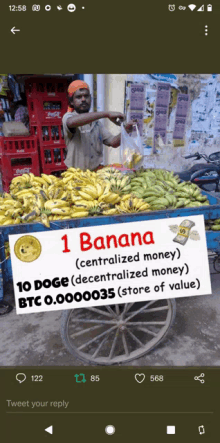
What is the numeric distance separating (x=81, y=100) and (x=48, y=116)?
1.99 metres

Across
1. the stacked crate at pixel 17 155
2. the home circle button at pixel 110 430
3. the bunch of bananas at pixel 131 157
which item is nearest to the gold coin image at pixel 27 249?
the home circle button at pixel 110 430

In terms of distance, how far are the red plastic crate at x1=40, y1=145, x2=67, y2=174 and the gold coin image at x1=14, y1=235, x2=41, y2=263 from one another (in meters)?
3.89

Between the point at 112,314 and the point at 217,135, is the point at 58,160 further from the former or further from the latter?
the point at 112,314

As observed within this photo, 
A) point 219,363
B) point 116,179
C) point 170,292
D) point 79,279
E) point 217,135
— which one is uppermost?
point 217,135

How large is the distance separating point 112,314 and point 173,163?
4.57m

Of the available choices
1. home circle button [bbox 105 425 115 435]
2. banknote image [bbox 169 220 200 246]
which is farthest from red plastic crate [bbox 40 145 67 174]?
home circle button [bbox 105 425 115 435]

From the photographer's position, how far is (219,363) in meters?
2.80

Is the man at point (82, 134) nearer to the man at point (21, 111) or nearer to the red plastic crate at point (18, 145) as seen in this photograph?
the red plastic crate at point (18, 145)

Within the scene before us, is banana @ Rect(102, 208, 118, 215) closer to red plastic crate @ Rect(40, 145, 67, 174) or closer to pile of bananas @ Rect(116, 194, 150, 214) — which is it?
pile of bananas @ Rect(116, 194, 150, 214)

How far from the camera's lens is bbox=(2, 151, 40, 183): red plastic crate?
5352mm

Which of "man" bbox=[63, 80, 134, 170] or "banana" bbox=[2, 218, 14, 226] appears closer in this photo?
"banana" bbox=[2, 218, 14, 226]

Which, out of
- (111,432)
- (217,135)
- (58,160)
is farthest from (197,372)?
(217,135)

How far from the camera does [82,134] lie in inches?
174
